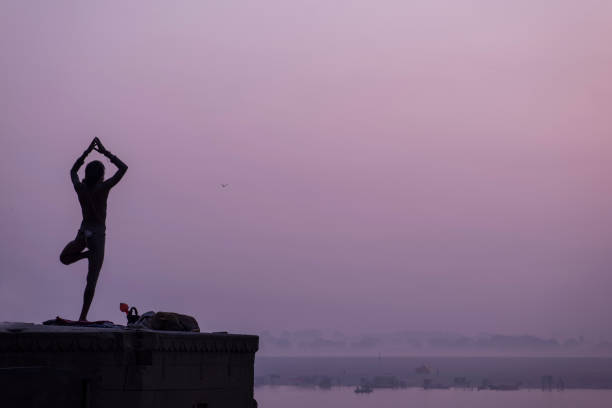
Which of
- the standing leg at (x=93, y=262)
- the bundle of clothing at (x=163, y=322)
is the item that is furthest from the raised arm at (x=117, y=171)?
the bundle of clothing at (x=163, y=322)

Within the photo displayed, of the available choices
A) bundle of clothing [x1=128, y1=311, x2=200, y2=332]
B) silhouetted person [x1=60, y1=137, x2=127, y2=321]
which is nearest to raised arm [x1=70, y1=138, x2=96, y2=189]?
silhouetted person [x1=60, y1=137, x2=127, y2=321]

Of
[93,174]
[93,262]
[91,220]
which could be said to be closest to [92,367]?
[93,262]

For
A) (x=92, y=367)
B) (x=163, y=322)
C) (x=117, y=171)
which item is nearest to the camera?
(x=92, y=367)

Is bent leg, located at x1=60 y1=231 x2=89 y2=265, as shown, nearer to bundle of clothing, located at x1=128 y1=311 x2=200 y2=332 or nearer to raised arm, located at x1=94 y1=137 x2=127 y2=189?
raised arm, located at x1=94 y1=137 x2=127 y2=189

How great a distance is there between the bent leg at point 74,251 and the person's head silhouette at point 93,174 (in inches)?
29.6

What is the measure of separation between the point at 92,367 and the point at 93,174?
3400 mm

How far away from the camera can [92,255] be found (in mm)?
15273

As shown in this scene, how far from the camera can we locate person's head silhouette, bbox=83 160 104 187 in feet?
50.0

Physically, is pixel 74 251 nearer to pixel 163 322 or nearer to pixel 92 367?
pixel 163 322

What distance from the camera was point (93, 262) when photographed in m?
15.3

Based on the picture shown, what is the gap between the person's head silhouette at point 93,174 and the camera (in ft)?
50.0

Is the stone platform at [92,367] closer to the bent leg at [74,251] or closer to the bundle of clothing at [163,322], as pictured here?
the bundle of clothing at [163,322]

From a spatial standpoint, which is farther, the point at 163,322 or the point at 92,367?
the point at 163,322

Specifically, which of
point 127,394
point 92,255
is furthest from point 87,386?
point 92,255
